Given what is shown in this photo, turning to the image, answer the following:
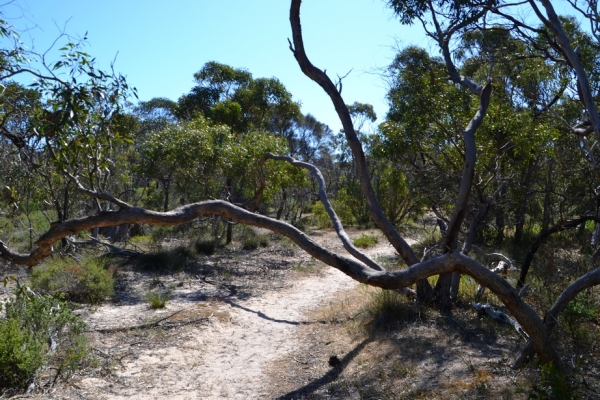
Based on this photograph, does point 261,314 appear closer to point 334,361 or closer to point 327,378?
point 334,361

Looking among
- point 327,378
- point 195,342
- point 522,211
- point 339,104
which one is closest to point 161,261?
point 195,342

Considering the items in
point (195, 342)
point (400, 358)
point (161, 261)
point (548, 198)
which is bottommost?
point (195, 342)

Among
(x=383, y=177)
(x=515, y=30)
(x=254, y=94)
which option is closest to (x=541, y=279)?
(x=515, y=30)

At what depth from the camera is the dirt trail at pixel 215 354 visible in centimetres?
605

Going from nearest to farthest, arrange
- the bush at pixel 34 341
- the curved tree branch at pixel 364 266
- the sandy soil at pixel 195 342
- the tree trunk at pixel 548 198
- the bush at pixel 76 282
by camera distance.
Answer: the curved tree branch at pixel 364 266 → the bush at pixel 34 341 → the sandy soil at pixel 195 342 → the bush at pixel 76 282 → the tree trunk at pixel 548 198

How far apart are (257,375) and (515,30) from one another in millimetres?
6559

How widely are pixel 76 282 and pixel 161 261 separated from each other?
3009 millimetres

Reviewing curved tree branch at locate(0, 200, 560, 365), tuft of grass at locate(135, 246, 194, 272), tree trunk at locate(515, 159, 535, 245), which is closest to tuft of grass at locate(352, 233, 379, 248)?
tree trunk at locate(515, 159, 535, 245)

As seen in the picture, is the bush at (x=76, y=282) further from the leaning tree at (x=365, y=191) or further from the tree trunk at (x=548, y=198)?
the tree trunk at (x=548, y=198)

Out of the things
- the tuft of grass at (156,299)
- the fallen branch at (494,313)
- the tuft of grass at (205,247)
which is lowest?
the tuft of grass at (156,299)

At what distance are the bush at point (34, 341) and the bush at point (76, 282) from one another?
2.16 meters

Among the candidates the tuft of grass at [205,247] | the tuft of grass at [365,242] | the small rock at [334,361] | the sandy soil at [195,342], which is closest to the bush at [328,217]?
the tuft of grass at [365,242]

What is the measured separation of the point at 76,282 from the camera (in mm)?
9203

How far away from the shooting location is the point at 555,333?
5926 millimetres
